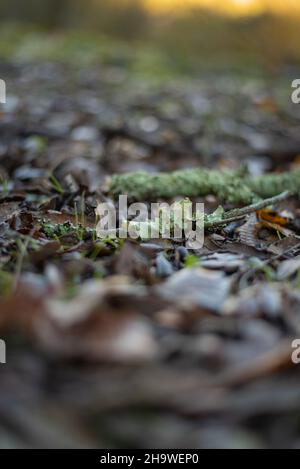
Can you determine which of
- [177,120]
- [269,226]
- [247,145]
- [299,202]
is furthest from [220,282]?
[177,120]

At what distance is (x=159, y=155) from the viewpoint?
10.5 feet

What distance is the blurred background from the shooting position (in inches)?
258

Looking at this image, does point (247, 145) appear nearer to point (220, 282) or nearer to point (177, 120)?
point (177, 120)

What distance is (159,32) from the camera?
745 cm

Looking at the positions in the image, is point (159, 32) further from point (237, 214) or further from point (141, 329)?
point (141, 329)

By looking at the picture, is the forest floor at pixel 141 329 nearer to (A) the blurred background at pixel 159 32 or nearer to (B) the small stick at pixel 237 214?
(B) the small stick at pixel 237 214

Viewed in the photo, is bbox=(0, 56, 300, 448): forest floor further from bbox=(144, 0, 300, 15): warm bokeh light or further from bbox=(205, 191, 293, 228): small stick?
bbox=(144, 0, 300, 15): warm bokeh light

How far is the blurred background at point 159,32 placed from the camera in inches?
258

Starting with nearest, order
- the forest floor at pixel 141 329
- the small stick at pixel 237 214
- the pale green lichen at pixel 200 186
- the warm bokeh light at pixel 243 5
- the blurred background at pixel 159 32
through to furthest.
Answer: the forest floor at pixel 141 329, the small stick at pixel 237 214, the pale green lichen at pixel 200 186, the warm bokeh light at pixel 243 5, the blurred background at pixel 159 32

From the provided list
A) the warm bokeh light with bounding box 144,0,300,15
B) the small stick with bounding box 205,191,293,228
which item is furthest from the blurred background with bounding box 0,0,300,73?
the small stick with bounding box 205,191,293,228

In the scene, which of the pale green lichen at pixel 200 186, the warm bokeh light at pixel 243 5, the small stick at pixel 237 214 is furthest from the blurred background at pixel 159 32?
the small stick at pixel 237 214

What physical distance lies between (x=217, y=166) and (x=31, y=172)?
109cm

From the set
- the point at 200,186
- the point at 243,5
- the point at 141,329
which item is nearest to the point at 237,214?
the point at 200,186

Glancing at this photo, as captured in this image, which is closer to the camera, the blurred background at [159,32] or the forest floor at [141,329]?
the forest floor at [141,329]
